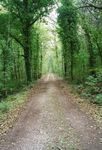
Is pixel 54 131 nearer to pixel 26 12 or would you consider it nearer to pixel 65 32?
pixel 26 12

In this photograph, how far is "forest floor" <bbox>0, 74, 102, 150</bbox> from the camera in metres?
9.93

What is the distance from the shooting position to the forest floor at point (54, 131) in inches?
391

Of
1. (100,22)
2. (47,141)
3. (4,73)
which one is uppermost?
(100,22)

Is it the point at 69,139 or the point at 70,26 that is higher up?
the point at 70,26

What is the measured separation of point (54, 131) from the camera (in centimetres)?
1166

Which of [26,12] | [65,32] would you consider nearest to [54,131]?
[26,12]

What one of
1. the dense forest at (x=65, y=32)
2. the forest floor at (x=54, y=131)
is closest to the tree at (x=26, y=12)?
the dense forest at (x=65, y=32)

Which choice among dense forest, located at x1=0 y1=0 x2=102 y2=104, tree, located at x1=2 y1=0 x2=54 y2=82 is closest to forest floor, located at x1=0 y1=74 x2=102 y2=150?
dense forest, located at x1=0 y1=0 x2=102 y2=104

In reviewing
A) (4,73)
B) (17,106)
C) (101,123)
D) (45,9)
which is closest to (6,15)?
(45,9)

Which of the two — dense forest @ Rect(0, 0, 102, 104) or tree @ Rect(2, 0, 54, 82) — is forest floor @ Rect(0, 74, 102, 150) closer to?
dense forest @ Rect(0, 0, 102, 104)

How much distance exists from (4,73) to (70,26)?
12525 millimetres

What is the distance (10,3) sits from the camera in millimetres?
30344

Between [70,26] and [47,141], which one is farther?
[70,26]

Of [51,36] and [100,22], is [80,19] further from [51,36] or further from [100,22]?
[51,36]
